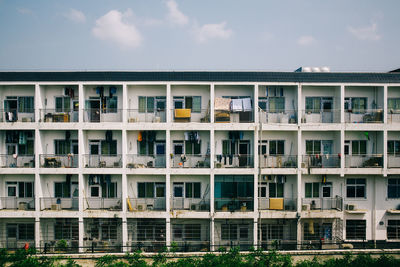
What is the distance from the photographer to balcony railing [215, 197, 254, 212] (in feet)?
58.0

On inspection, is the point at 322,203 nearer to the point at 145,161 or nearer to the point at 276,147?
the point at 276,147

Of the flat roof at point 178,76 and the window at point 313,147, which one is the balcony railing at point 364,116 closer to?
the flat roof at point 178,76

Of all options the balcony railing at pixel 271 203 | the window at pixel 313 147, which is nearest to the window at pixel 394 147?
the window at pixel 313 147

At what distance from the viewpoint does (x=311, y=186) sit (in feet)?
62.1

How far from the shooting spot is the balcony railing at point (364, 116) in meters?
18.4

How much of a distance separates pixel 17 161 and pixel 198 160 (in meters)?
12.4

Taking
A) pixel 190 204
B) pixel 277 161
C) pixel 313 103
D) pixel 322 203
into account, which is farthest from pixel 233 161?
pixel 313 103

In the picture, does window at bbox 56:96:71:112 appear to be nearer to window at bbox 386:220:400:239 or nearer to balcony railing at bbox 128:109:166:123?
balcony railing at bbox 128:109:166:123

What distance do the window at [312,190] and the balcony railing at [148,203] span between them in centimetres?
1001

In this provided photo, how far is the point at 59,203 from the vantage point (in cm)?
1809

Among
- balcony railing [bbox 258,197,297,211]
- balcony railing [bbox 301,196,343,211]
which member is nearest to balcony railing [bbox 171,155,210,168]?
balcony railing [bbox 258,197,297,211]

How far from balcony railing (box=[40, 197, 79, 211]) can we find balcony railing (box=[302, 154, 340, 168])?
51.2 feet

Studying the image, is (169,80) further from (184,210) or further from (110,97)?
(184,210)

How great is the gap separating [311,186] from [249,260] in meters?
7.70
